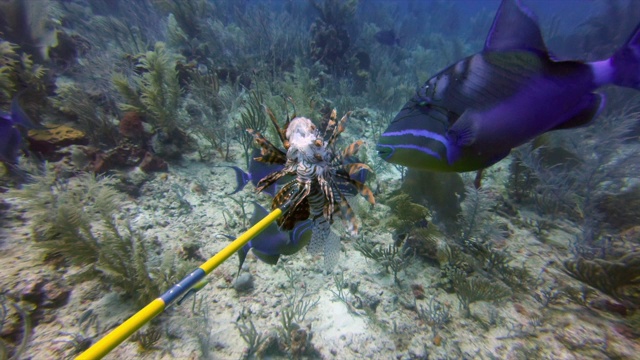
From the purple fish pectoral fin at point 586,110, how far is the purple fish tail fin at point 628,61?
0.43 feet

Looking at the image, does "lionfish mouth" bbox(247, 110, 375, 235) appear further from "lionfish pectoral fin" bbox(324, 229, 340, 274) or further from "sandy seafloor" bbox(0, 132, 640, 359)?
"sandy seafloor" bbox(0, 132, 640, 359)

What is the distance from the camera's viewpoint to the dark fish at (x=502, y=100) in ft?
4.49

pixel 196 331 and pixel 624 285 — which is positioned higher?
pixel 196 331

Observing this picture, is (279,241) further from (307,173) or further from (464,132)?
(464,132)

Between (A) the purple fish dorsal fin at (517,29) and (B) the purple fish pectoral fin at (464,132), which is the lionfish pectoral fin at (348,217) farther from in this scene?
(A) the purple fish dorsal fin at (517,29)

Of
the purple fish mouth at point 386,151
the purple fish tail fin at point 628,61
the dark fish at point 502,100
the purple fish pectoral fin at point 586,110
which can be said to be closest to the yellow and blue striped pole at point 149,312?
the purple fish mouth at point 386,151

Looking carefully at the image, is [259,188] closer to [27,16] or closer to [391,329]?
[391,329]

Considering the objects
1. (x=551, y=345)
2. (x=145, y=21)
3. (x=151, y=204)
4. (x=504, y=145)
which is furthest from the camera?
(x=145, y=21)

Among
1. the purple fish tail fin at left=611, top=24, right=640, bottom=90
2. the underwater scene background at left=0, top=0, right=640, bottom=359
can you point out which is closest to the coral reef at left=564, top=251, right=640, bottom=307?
the underwater scene background at left=0, top=0, right=640, bottom=359

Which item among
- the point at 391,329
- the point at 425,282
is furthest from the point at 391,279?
the point at 391,329

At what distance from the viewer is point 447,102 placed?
1.49 m

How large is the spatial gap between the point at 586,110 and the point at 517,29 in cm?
56

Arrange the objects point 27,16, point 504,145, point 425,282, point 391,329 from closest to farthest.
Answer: point 504,145, point 391,329, point 425,282, point 27,16

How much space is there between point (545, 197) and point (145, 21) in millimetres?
14654
